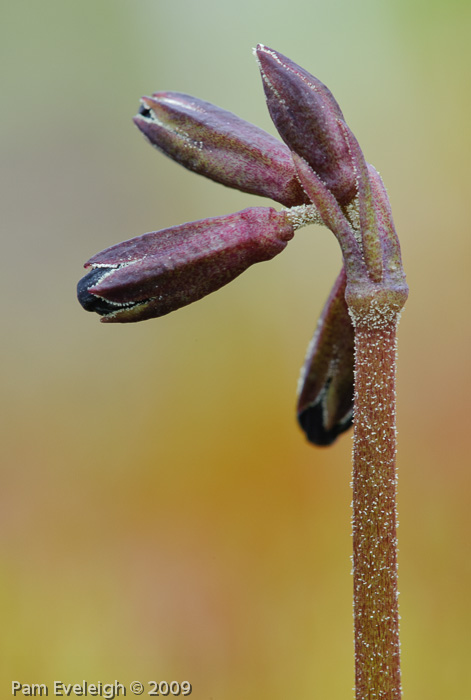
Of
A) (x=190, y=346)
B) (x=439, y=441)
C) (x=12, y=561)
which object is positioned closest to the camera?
(x=12, y=561)

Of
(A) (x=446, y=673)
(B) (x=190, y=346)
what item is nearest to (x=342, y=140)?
(A) (x=446, y=673)

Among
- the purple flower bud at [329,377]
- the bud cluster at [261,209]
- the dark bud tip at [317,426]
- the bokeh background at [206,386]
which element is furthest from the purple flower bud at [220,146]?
the bokeh background at [206,386]

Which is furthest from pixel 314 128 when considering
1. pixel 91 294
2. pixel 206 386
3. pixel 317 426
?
pixel 206 386

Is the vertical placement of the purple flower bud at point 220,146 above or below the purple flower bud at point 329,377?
above

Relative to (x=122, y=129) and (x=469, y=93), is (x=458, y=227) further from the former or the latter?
(x=122, y=129)

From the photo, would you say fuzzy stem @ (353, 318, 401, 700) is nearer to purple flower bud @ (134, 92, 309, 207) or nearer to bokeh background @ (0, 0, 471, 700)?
purple flower bud @ (134, 92, 309, 207)

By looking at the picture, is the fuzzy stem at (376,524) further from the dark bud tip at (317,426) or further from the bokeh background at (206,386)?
the bokeh background at (206,386)

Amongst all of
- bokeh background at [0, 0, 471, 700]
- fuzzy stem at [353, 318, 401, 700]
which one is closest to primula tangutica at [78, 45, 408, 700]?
fuzzy stem at [353, 318, 401, 700]

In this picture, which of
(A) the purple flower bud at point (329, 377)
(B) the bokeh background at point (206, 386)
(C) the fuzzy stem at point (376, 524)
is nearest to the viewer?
(C) the fuzzy stem at point (376, 524)

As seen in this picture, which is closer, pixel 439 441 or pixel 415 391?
pixel 439 441
